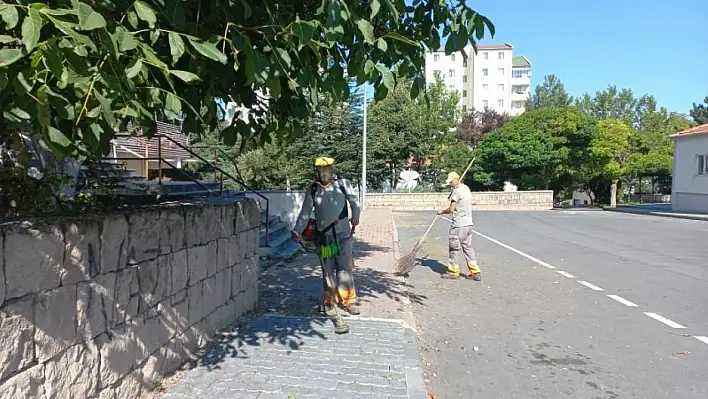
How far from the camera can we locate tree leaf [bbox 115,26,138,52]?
2.19m

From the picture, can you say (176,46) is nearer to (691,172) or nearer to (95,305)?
(95,305)

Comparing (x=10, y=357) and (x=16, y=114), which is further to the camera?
(x=10, y=357)

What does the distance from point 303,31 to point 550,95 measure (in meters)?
92.5

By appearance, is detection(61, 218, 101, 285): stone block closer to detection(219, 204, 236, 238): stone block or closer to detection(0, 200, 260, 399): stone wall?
detection(0, 200, 260, 399): stone wall

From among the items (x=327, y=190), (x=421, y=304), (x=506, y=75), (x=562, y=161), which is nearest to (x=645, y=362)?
(x=421, y=304)

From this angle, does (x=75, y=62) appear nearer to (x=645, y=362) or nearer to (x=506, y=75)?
(x=645, y=362)

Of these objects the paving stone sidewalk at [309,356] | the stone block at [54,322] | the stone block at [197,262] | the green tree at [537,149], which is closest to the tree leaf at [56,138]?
the stone block at [54,322]

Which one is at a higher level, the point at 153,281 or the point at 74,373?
the point at 153,281

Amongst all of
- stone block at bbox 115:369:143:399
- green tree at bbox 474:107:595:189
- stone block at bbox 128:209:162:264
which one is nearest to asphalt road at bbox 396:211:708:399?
stone block at bbox 115:369:143:399

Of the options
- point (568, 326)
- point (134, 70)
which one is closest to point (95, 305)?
point (134, 70)

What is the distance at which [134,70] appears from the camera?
235 centimetres

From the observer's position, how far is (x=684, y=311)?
741cm

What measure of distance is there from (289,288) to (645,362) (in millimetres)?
4670

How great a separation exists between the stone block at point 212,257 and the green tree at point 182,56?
1377 mm
